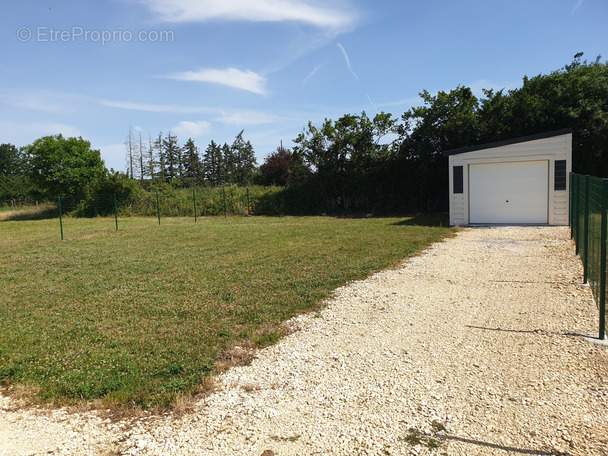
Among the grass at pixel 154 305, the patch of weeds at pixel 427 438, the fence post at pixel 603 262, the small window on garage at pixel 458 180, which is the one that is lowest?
the patch of weeds at pixel 427 438

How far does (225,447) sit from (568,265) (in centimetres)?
684

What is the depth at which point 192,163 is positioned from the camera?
2090 inches

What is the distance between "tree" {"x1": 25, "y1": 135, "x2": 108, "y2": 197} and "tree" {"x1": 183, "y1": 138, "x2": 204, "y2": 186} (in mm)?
24604

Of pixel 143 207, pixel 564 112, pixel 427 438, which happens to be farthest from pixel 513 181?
pixel 143 207

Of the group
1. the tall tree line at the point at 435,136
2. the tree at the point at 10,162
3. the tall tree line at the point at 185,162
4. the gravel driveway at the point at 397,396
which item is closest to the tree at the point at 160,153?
the tall tree line at the point at 185,162

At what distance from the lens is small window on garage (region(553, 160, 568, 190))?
12.7 m

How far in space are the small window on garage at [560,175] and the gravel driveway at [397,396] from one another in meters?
9.16

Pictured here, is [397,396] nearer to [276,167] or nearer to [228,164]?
[276,167]

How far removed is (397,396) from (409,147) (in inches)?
702

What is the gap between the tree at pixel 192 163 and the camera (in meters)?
52.7

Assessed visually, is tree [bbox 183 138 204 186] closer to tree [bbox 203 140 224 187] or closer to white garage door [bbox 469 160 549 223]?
tree [bbox 203 140 224 187]

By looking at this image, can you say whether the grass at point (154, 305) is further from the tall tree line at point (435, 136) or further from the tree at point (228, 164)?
the tree at point (228, 164)

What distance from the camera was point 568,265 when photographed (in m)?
7.07

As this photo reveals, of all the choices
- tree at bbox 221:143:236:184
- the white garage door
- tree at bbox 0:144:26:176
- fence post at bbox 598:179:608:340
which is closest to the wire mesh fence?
the white garage door
